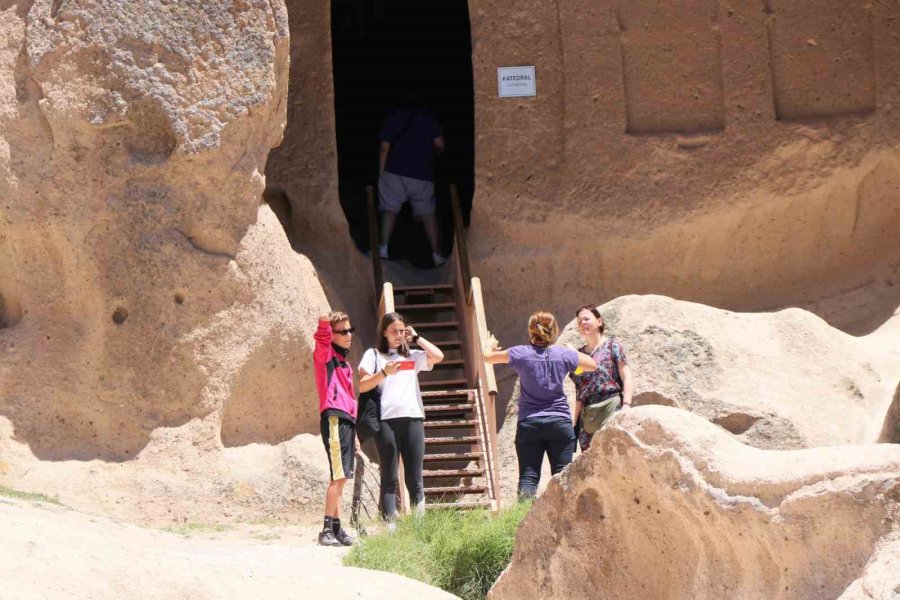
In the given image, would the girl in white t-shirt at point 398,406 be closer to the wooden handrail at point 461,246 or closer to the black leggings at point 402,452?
the black leggings at point 402,452

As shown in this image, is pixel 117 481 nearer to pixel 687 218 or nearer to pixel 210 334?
pixel 210 334

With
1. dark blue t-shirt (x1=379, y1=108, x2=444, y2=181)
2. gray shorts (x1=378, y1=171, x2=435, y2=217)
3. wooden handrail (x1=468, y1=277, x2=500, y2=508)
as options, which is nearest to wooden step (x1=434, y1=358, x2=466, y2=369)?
wooden handrail (x1=468, y1=277, x2=500, y2=508)

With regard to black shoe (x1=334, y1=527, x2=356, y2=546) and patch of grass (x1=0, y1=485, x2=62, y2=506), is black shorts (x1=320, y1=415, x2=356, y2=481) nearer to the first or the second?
black shoe (x1=334, y1=527, x2=356, y2=546)

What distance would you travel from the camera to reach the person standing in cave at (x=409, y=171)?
9.34 meters

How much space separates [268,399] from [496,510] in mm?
1529

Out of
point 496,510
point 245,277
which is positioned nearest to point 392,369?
point 496,510

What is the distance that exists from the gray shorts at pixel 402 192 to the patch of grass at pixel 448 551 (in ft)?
11.0

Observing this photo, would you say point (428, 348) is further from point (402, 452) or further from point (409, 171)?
point (409, 171)

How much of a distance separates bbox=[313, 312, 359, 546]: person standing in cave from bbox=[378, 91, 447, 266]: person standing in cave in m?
2.81

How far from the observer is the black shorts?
6340 millimetres

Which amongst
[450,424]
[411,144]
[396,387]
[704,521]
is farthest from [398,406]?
[411,144]

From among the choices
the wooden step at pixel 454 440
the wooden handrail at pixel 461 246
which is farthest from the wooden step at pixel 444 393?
the wooden handrail at pixel 461 246

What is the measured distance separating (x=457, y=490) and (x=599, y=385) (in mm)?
1725

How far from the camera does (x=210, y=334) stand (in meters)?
7.68
